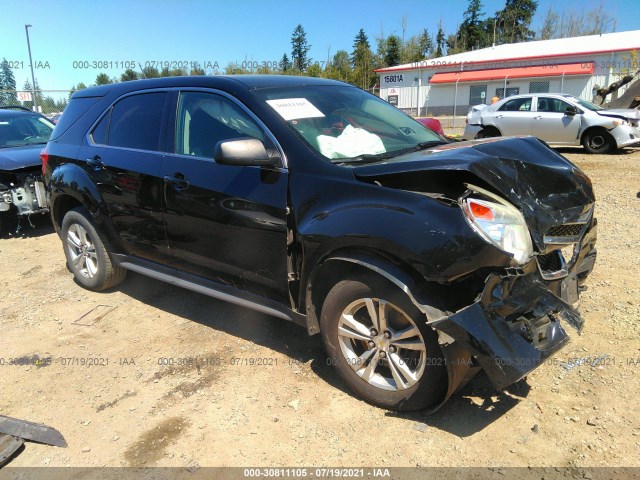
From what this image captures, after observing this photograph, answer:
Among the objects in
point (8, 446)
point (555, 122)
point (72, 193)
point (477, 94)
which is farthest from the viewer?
point (477, 94)

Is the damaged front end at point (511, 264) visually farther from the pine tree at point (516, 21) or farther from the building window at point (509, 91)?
the pine tree at point (516, 21)

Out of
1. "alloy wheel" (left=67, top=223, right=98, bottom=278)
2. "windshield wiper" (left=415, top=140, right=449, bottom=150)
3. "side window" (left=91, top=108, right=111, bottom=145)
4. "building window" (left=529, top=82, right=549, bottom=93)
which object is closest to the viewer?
"windshield wiper" (left=415, top=140, right=449, bottom=150)

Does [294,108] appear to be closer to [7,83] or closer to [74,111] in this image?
[74,111]

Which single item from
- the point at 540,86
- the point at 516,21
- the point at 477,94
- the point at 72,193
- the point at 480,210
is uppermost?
the point at 516,21

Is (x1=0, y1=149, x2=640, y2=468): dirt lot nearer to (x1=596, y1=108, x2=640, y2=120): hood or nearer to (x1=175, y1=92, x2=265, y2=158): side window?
(x1=175, y1=92, x2=265, y2=158): side window

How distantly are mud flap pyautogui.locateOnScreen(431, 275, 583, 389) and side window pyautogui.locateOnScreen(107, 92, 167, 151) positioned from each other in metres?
2.74

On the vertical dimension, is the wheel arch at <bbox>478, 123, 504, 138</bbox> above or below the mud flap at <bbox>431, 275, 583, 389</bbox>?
above

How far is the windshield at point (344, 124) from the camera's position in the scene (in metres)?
3.24

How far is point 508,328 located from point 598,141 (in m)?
12.9

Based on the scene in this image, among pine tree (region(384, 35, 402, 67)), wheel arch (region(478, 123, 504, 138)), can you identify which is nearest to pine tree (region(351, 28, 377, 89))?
pine tree (region(384, 35, 402, 67))

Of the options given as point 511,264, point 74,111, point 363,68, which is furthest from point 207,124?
point 363,68

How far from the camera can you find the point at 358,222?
2.70 metres

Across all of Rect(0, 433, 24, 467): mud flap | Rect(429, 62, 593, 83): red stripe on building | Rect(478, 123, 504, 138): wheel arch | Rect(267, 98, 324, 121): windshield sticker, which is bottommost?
Rect(0, 433, 24, 467): mud flap

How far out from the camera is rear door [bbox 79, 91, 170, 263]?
3891 millimetres
